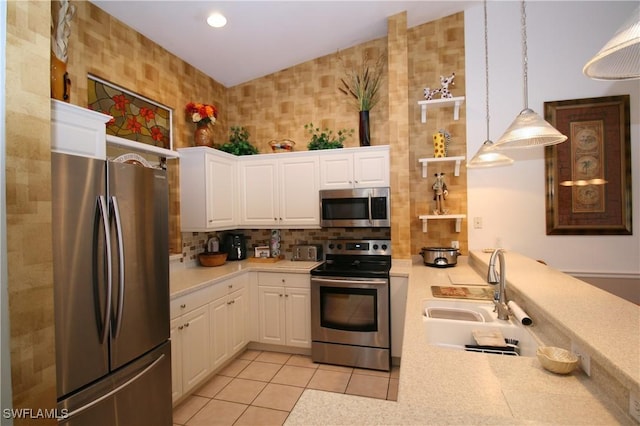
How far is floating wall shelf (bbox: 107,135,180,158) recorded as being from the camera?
244 cm

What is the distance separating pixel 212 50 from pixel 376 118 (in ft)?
5.99

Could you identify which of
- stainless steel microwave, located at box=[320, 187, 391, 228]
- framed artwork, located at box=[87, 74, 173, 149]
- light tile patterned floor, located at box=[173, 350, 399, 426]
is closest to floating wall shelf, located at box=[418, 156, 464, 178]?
stainless steel microwave, located at box=[320, 187, 391, 228]

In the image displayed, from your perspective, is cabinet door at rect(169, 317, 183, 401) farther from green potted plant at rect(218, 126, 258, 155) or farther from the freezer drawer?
green potted plant at rect(218, 126, 258, 155)

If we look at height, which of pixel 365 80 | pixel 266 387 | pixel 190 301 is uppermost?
pixel 365 80

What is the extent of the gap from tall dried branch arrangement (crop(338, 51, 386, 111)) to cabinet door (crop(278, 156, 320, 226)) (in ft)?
2.88

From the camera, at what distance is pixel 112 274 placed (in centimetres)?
160

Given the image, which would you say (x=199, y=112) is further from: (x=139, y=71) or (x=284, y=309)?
(x=284, y=309)

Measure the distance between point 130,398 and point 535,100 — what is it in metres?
4.04

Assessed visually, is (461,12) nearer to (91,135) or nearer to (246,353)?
(91,135)

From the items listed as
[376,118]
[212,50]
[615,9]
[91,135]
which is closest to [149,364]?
[91,135]

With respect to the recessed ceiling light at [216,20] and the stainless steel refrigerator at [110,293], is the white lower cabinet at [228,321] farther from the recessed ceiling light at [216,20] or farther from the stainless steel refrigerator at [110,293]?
the recessed ceiling light at [216,20]

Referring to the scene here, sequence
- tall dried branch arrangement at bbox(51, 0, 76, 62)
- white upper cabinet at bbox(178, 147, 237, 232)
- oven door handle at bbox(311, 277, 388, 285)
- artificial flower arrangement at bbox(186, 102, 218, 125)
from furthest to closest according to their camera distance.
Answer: artificial flower arrangement at bbox(186, 102, 218, 125) → white upper cabinet at bbox(178, 147, 237, 232) → oven door handle at bbox(311, 277, 388, 285) → tall dried branch arrangement at bbox(51, 0, 76, 62)

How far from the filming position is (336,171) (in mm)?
3309

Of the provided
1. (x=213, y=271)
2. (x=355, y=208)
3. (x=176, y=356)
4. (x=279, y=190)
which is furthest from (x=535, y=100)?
(x=176, y=356)
